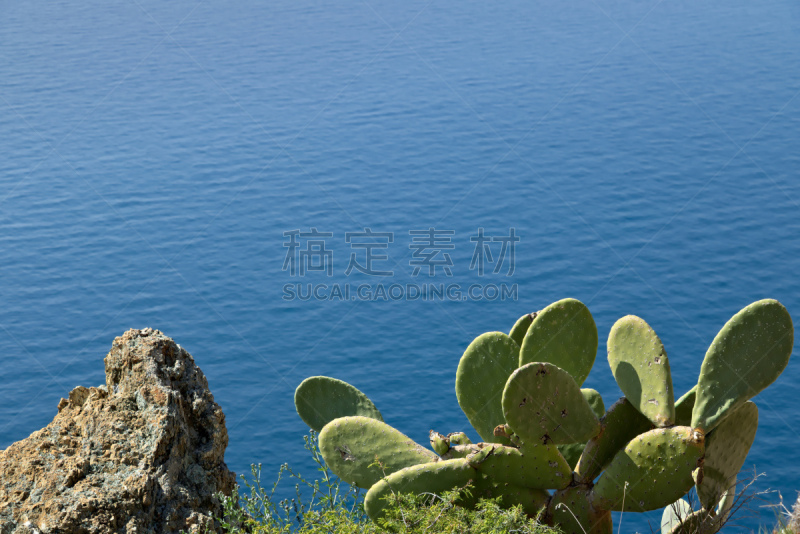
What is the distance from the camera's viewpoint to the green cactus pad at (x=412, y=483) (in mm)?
3383

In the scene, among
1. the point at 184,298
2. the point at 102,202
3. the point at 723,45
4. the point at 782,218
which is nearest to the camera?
the point at 184,298

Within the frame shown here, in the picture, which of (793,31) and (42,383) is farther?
(793,31)

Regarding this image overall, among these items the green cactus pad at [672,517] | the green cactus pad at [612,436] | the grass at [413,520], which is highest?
the green cactus pad at [612,436]

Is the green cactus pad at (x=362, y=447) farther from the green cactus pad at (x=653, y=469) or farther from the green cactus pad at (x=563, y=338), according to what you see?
the green cactus pad at (x=653, y=469)

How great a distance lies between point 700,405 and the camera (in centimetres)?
345

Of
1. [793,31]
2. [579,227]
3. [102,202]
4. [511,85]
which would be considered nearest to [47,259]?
[102,202]

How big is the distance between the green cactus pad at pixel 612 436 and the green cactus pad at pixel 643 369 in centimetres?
13

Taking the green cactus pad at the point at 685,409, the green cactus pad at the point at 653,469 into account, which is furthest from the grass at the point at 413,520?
the green cactus pad at the point at 685,409

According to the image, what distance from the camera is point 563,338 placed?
3754mm

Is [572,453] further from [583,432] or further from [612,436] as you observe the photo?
[583,432]

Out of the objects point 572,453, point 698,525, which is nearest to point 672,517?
point 698,525

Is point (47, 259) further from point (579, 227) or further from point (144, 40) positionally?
point (144, 40)

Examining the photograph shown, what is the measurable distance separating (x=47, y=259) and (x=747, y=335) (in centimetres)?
1276

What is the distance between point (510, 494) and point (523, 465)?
15 centimetres
